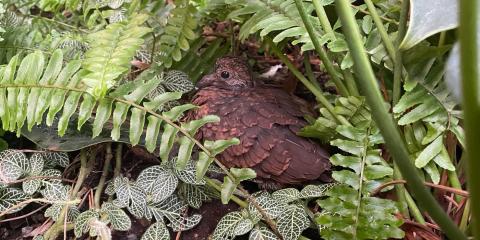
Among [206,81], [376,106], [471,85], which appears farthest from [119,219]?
[471,85]

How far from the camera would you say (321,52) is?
3.61 ft

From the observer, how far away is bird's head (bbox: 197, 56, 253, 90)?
1425 mm

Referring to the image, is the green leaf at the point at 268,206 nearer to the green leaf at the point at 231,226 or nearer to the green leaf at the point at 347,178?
the green leaf at the point at 231,226

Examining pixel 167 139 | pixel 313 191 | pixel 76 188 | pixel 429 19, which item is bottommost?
pixel 76 188

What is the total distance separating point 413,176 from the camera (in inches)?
24.0

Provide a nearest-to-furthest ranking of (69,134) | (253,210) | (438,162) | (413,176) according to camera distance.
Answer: (413,176) → (438,162) → (253,210) → (69,134)

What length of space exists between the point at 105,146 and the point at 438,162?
76cm

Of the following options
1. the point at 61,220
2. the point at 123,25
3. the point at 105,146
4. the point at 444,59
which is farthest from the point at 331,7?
the point at 61,220

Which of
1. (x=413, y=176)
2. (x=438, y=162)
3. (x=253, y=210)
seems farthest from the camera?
(x=253, y=210)

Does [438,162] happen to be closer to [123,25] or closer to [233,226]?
[233,226]

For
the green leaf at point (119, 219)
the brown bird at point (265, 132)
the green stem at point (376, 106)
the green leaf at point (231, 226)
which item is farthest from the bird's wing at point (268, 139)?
the green stem at point (376, 106)

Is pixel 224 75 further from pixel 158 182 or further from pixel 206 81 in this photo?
pixel 158 182

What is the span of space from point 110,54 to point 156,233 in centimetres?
36

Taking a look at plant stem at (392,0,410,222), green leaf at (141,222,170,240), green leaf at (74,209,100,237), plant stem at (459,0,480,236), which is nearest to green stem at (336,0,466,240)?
plant stem at (459,0,480,236)
